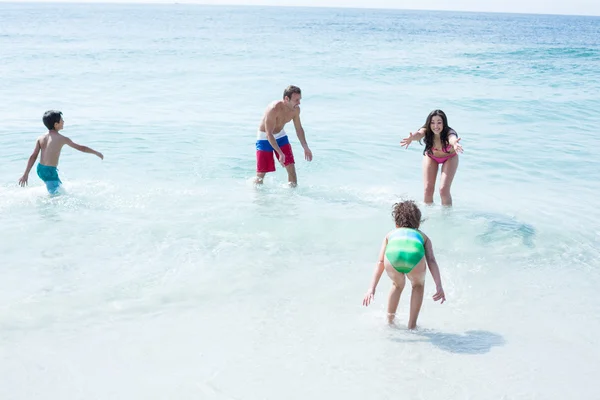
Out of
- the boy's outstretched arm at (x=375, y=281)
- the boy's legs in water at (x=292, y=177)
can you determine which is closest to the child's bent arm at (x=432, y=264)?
the boy's outstretched arm at (x=375, y=281)

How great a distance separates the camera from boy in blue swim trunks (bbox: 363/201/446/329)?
13.9 feet

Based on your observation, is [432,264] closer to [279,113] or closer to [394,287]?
A: [394,287]

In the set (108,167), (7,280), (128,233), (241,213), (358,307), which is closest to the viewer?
(358,307)

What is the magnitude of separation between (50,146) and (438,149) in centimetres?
464

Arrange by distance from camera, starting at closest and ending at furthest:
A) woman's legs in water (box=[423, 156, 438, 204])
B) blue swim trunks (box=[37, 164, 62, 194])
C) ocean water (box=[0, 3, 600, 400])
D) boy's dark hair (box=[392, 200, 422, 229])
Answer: ocean water (box=[0, 3, 600, 400]) < boy's dark hair (box=[392, 200, 422, 229]) < woman's legs in water (box=[423, 156, 438, 204]) < blue swim trunks (box=[37, 164, 62, 194])

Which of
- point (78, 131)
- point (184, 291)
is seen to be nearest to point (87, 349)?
point (184, 291)

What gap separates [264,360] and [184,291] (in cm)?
127

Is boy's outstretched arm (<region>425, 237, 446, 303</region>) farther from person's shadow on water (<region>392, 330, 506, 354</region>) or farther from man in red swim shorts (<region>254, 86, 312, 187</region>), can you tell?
man in red swim shorts (<region>254, 86, 312, 187</region>)

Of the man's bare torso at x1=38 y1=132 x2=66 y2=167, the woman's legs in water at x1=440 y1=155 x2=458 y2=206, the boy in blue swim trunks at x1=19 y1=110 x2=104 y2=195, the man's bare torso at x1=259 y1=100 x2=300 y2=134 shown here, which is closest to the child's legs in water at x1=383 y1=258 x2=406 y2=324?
the woman's legs in water at x1=440 y1=155 x2=458 y2=206

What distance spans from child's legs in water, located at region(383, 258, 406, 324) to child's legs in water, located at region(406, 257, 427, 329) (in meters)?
0.07

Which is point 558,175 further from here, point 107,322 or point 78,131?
point 78,131

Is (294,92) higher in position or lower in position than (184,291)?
higher

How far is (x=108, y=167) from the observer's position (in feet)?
31.7

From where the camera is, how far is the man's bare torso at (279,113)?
25.3 feet
